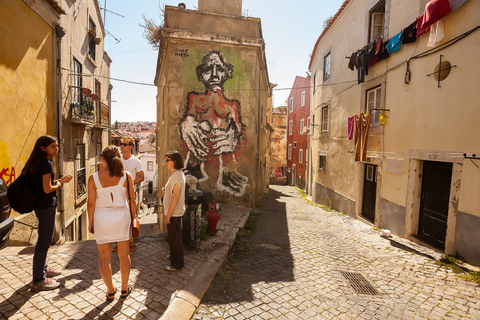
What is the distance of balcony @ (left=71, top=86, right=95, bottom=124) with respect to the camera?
30.7 ft

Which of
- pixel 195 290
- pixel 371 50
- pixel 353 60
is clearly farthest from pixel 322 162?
pixel 195 290

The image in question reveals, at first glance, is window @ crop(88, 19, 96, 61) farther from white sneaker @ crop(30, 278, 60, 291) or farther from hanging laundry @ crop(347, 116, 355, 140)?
hanging laundry @ crop(347, 116, 355, 140)

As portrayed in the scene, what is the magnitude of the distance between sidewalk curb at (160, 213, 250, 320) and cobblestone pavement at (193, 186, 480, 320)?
12 centimetres

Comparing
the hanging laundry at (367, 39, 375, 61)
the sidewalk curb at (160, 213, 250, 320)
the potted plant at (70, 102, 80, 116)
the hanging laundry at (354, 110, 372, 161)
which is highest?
the hanging laundry at (367, 39, 375, 61)

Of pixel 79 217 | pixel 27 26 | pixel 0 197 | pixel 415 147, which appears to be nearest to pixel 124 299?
pixel 0 197

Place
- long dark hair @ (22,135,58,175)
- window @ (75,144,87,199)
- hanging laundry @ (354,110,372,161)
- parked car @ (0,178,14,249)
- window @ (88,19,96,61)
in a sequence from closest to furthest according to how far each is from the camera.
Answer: parked car @ (0,178,14,249) → long dark hair @ (22,135,58,175) → hanging laundry @ (354,110,372,161) → window @ (75,144,87,199) → window @ (88,19,96,61)

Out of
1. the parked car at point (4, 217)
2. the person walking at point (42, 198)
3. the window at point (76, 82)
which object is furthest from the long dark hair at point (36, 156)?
the window at point (76, 82)

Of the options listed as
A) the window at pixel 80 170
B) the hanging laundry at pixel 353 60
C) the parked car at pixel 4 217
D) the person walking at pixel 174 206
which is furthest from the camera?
the window at pixel 80 170

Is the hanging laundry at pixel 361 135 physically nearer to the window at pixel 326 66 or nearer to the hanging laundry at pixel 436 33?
the hanging laundry at pixel 436 33

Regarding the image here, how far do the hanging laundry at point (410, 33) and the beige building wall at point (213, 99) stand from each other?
478 cm

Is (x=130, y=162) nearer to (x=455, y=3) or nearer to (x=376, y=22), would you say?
(x=455, y=3)

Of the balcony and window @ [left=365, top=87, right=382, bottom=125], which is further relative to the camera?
the balcony

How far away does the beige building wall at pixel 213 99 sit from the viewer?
918 centimetres

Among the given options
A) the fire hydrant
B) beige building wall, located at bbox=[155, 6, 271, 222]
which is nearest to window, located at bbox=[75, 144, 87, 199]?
beige building wall, located at bbox=[155, 6, 271, 222]
